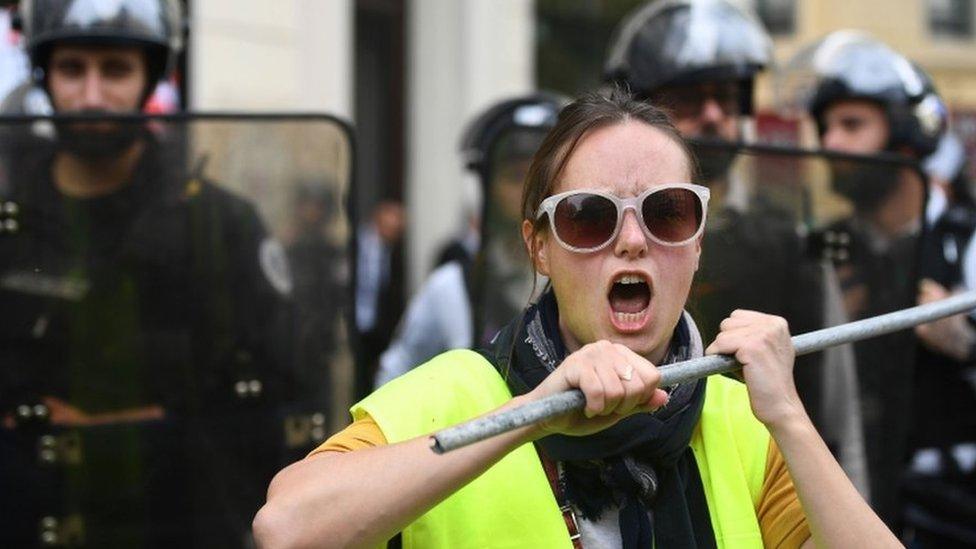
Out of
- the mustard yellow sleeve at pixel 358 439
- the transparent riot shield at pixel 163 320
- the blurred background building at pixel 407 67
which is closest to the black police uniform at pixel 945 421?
the transparent riot shield at pixel 163 320

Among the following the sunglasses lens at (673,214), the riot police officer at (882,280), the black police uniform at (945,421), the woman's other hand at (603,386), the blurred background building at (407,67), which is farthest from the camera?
the blurred background building at (407,67)

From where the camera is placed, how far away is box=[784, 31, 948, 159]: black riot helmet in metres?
5.27

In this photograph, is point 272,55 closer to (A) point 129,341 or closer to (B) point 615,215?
(A) point 129,341

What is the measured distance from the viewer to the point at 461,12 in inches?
500

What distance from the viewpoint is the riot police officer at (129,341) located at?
11.7 feet

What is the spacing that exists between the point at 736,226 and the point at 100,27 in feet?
5.05

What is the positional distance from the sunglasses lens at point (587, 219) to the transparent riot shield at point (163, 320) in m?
1.52

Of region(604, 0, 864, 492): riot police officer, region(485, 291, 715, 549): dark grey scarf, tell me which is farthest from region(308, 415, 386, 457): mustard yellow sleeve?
region(604, 0, 864, 492): riot police officer

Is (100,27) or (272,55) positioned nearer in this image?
(100,27)

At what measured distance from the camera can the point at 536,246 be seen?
8.15ft

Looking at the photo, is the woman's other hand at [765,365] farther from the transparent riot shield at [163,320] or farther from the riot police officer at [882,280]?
the riot police officer at [882,280]

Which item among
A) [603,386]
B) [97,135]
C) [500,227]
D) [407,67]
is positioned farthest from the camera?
[407,67]

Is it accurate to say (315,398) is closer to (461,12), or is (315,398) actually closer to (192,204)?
(192,204)

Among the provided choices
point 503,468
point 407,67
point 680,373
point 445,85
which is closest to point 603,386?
point 680,373
